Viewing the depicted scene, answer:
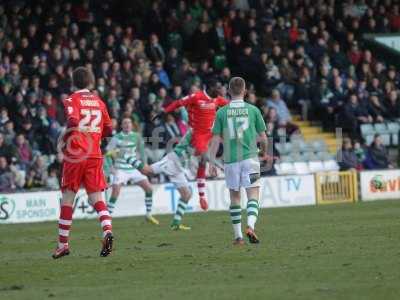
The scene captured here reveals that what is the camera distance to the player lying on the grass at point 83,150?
47.9 ft

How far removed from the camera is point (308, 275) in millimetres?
11930

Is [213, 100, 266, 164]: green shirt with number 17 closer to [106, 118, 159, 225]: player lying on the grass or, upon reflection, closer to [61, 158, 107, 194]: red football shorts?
[61, 158, 107, 194]: red football shorts

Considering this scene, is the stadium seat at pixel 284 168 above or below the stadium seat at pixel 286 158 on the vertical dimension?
below

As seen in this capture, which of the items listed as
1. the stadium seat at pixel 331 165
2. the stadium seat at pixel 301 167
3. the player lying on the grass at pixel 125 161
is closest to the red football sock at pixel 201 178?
the player lying on the grass at pixel 125 161

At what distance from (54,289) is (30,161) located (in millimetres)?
16190

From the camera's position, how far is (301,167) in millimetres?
31766

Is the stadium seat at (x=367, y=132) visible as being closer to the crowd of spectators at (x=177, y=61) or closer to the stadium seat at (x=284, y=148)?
the crowd of spectators at (x=177, y=61)

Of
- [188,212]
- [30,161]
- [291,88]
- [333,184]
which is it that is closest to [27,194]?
[30,161]

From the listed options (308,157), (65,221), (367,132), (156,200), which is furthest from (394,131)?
(65,221)

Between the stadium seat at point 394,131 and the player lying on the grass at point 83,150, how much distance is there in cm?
2074

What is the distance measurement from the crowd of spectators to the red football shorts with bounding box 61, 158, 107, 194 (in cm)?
1207

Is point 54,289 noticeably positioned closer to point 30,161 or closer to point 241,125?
point 241,125

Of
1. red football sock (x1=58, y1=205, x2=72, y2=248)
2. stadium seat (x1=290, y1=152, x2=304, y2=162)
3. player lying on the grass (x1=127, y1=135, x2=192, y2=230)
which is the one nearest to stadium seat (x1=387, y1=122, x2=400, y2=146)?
stadium seat (x1=290, y1=152, x2=304, y2=162)

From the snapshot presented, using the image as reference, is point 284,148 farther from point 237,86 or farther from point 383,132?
point 237,86
